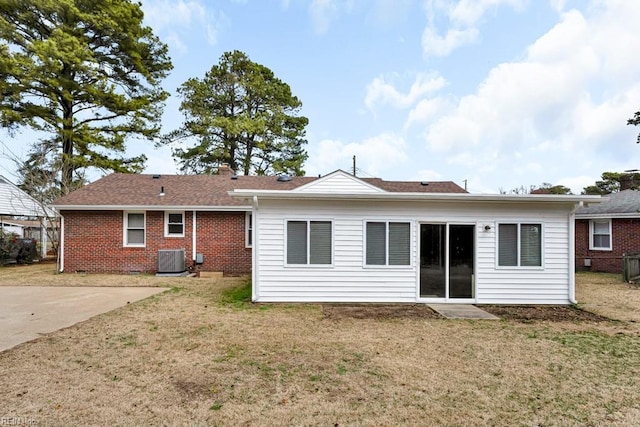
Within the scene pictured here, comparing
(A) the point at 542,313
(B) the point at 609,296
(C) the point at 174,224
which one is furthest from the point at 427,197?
(C) the point at 174,224

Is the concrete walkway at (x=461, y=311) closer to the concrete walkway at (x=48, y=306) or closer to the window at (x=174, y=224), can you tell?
the concrete walkway at (x=48, y=306)

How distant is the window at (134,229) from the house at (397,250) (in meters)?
7.10

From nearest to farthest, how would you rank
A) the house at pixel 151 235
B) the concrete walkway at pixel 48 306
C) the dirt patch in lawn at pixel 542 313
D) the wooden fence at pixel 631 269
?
1. the concrete walkway at pixel 48 306
2. the dirt patch in lawn at pixel 542 313
3. the wooden fence at pixel 631 269
4. the house at pixel 151 235

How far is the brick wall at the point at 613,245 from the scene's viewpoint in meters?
14.3

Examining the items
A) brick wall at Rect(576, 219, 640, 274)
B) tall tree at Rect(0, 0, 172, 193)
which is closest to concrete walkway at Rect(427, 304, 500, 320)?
brick wall at Rect(576, 219, 640, 274)

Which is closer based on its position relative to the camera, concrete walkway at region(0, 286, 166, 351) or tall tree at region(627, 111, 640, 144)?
concrete walkway at region(0, 286, 166, 351)

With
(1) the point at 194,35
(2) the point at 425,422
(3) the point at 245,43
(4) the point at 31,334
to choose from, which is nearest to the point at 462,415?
(2) the point at 425,422

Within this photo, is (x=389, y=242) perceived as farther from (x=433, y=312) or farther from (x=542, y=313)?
(x=542, y=313)

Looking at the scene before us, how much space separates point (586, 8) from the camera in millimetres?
11805

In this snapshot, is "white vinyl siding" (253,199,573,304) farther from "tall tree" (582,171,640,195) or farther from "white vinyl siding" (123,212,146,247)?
"tall tree" (582,171,640,195)

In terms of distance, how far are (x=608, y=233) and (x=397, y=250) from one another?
1251cm

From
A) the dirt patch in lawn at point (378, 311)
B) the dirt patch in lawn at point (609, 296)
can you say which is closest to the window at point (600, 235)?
the dirt patch in lawn at point (609, 296)

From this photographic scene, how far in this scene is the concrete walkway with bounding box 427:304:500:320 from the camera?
7051 millimetres

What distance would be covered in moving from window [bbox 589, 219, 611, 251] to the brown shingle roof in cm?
603
